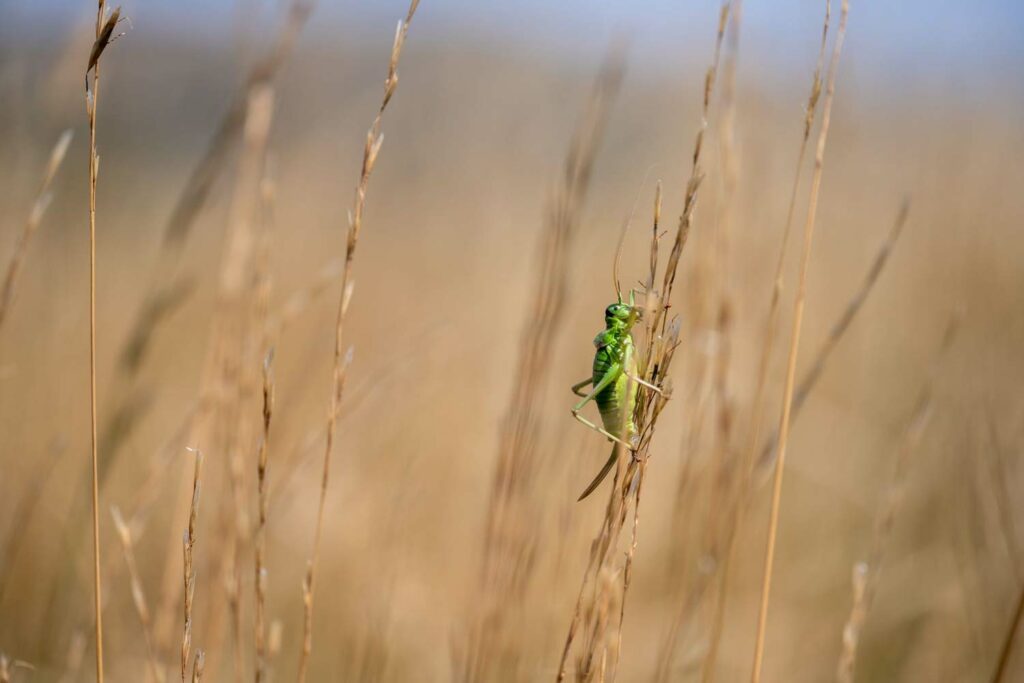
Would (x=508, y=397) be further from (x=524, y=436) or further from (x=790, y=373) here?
(x=790, y=373)

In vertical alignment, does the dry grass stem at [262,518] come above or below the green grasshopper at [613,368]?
below

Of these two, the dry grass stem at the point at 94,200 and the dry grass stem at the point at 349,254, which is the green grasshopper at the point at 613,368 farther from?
the dry grass stem at the point at 94,200

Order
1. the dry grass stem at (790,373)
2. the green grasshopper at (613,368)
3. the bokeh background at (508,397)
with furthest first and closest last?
1. the bokeh background at (508,397)
2. the green grasshopper at (613,368)
3. the dry grass stem at (790,373)

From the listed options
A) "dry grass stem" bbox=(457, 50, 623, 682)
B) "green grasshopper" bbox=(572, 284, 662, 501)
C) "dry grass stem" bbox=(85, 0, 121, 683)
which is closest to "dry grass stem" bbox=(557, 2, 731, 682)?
"green grasshopper" bbox=(572, 284, 662, 501)

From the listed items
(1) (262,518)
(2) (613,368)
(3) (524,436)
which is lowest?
(1) (262,518)

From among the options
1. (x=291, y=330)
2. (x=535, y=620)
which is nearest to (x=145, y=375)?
(x=291, y=330)

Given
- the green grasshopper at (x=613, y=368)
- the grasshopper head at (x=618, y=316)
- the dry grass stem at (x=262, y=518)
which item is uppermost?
the grasshopper head at (x=618, y=316)

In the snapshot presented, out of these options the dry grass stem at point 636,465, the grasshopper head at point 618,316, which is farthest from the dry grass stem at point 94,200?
the grasshopper head at point 618,316

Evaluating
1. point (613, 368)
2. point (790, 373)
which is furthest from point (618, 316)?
point (790, 373)
